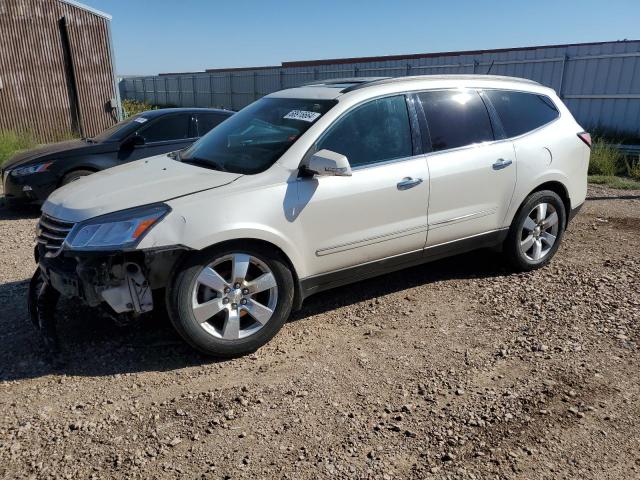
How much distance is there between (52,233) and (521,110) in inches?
161

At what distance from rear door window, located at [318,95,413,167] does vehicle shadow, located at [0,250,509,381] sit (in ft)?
4.30

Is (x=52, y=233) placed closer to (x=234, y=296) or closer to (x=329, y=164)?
(x=234, y=296)

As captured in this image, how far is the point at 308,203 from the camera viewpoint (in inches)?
150

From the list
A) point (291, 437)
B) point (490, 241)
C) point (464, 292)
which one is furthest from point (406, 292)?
point (291, 437)

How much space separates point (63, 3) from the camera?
47.8 feet

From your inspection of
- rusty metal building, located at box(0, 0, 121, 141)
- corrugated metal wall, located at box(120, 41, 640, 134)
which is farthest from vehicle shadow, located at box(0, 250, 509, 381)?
rusty metal building, located at box(0, 0, 121, 141)

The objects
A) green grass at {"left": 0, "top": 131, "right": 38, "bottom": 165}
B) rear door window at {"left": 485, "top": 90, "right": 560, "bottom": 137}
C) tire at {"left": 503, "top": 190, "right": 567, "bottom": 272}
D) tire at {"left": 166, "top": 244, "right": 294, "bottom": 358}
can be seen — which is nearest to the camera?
tire at {"left": 166, "top": 244, "right": 294, "bottom": 358}

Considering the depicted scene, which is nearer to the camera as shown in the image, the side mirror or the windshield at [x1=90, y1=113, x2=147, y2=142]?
the side mirror

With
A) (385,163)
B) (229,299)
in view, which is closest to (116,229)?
(229,299)

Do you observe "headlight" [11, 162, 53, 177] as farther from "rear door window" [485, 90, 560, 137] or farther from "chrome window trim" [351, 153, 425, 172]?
"rear door window" [485, 90, 560, 137]

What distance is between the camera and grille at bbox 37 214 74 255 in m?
3.58

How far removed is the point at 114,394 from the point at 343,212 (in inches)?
76.2

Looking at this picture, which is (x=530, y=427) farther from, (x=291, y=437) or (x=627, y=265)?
(x=627, y=265)

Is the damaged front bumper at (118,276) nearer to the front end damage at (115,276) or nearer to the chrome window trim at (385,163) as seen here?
the front end damage at (115,276)
